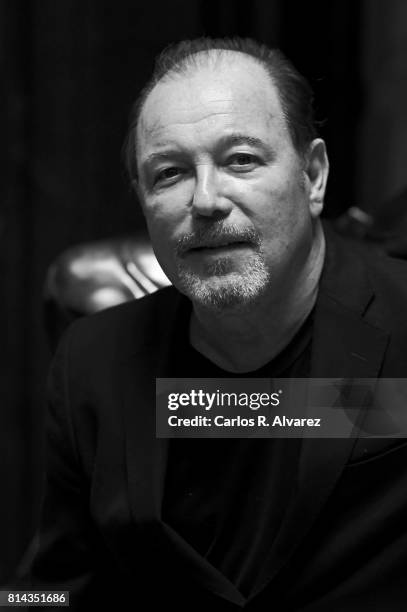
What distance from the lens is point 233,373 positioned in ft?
3.41

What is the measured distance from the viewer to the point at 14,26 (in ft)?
5.61

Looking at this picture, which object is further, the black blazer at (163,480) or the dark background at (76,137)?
the dark background at (76,137)

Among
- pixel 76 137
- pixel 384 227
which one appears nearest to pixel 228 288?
pixel 384 227

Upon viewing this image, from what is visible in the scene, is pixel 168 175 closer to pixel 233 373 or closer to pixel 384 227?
pixel 233 373

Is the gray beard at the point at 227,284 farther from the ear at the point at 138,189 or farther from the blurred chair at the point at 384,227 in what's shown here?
the blurred chair at the point at 384,227

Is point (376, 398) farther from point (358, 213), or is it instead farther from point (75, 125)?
point (75, 125)

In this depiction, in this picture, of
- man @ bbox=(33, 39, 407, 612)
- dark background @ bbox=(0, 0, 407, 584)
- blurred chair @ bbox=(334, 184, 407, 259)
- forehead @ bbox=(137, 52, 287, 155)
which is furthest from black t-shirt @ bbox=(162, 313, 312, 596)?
dark background @ bbox=(0, 0, 407, 584)

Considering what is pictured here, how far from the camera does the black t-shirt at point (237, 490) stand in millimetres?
972

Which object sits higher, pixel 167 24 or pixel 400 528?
pixel 167 24

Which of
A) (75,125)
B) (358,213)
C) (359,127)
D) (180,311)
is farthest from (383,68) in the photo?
(180,311)

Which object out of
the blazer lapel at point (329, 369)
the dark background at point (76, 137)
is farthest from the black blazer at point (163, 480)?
the dark background at point (76, 137)

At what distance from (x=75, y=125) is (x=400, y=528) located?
1.08m

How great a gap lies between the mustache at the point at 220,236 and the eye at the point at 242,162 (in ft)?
0.20

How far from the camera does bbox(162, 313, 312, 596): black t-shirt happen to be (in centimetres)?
97
